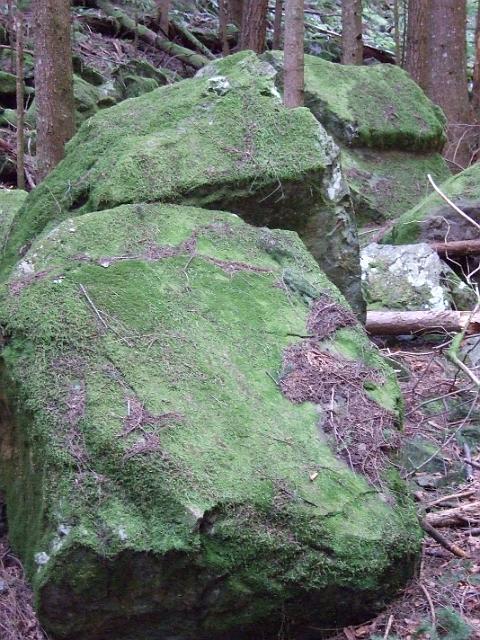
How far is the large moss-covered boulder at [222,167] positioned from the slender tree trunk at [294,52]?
2062 mm

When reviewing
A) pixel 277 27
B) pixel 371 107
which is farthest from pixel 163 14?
pixel 371 107

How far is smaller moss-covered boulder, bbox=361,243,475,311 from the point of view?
6.82m

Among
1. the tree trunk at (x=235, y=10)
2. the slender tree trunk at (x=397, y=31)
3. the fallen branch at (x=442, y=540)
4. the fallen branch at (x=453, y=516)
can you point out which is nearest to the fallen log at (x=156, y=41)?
the tree trunk at (x=235, y=10)

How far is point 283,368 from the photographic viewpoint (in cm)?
397

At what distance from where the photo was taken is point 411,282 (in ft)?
22.8

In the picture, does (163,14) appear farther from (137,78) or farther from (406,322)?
(406,322)

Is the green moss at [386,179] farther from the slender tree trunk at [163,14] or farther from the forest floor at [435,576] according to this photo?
the slender tree trunk at [163,14]

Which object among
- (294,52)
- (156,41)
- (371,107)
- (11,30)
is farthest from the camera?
(156,41)

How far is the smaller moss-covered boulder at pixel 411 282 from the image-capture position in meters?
6.82

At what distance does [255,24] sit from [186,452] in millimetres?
12283

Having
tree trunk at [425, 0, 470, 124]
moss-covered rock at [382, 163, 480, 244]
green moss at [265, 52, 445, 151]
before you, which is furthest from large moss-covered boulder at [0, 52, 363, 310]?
tree trunk at [425, 0, 470, 124]

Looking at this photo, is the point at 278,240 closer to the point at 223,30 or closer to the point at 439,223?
the point at 439,223

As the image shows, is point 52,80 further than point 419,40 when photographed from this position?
No

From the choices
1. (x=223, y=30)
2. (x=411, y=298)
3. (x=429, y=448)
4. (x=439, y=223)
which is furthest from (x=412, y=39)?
(x=429, y=448)
